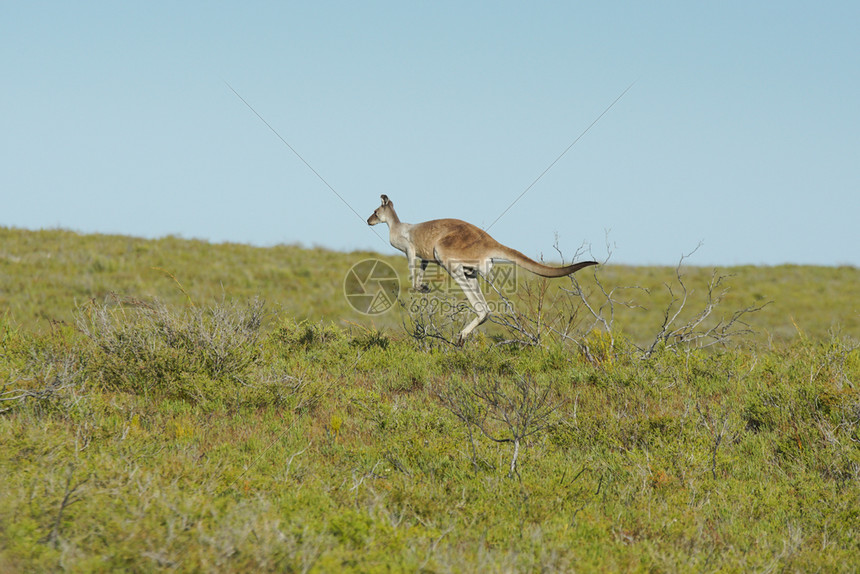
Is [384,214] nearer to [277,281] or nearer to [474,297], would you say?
[474,297]

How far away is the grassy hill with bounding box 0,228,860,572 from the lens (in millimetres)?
3082

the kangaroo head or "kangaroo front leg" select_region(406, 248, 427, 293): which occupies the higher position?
the kangaroo head

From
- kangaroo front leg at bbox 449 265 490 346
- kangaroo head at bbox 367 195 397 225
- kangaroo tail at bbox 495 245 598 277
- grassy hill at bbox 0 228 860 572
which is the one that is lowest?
grassy hill at bbox 0 228 860 572

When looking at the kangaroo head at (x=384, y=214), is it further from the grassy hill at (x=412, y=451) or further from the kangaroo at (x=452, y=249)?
the grassy hill at (x=412, y=451)

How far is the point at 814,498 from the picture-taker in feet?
14.1

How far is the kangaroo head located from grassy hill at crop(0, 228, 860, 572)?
162 centimetres

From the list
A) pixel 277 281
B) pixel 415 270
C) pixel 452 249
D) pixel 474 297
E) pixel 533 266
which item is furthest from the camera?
pixel 277 281

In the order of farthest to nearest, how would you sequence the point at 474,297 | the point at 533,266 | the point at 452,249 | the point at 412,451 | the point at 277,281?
the point at 277,281 → the point at 474,297 → the point at 452,249 → the point at 533,266 → the point at 412,451

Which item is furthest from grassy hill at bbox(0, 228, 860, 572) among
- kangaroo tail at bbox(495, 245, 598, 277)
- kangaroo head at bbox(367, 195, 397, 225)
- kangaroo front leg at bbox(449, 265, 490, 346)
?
kangaroo head at bbox(367, 195, 397, 225)

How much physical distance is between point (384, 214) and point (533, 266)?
2.20 meters

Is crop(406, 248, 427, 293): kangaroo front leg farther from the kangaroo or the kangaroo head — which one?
the kangaroo head

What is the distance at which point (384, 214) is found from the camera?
807cm

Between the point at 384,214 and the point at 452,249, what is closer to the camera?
the point at 452,249

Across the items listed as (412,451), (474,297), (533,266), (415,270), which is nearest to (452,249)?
(415,270)
